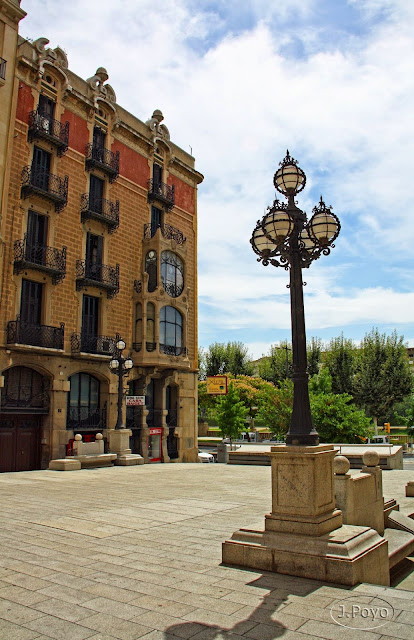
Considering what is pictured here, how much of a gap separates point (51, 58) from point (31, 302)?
1228cm

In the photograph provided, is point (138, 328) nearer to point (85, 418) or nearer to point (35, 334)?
point (85, 418)

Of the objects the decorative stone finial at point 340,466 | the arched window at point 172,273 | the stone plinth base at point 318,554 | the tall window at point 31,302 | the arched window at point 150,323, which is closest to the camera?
the stone plinth base at point 318,554

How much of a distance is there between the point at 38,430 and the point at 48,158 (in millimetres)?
13117

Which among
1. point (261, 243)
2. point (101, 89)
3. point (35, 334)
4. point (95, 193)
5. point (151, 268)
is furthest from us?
point (151, 268)

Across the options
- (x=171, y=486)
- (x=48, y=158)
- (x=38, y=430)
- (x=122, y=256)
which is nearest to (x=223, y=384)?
(x=122, y=256)

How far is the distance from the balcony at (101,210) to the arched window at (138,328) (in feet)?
14.7

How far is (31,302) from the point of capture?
74.4 feet

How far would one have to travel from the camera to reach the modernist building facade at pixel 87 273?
2209cm

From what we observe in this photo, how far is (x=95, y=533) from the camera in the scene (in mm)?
7453

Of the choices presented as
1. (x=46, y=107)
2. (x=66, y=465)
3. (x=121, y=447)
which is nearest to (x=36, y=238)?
(x=46, y=107)

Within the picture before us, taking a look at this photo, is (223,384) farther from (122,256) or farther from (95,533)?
(95,533)

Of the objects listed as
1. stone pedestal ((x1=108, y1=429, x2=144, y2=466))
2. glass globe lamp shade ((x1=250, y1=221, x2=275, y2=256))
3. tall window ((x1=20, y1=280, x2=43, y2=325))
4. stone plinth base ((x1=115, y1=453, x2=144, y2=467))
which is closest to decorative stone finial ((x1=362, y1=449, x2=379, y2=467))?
glass globe lamp shade ((x1=250, y1=221, x2=275, y2=256))

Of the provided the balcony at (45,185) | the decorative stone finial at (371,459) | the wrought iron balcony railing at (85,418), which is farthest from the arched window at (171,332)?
the decorative stone finial at (371,459)

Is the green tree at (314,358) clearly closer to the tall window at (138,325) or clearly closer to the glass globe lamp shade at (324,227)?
the tall window at (138,325)
